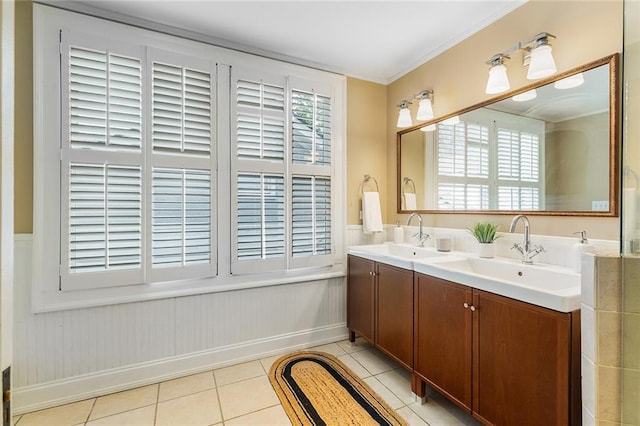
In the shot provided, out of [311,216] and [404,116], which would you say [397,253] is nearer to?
[311,216]

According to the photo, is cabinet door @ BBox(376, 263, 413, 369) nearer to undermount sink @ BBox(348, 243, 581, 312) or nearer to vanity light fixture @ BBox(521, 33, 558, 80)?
undermount sink @ BBox(348, 243, 581, 312)

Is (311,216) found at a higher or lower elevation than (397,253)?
higher

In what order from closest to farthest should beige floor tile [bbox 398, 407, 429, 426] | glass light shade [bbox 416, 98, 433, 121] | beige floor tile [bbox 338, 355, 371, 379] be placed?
beige floor tile [bbox 398, 407, 429, 426]
beige floor tile [bbox 338, 355, 371, 379]
glass light shade [bbox 416, 98, 433, 121]

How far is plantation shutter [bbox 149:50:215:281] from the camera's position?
214cm

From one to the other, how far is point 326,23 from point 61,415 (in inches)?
120

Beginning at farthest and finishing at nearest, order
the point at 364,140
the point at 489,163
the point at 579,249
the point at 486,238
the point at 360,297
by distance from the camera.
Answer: the point at 364,140 → the point at 360,297 → the point at 489,163 → the point at 486,238 → the point at 579,249

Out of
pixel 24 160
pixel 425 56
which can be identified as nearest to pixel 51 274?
pixel 24 160

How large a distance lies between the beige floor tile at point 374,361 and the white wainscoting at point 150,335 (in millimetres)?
333

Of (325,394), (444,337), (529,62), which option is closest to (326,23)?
(529,62)

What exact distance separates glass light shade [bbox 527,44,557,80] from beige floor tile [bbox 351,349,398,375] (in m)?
2.19

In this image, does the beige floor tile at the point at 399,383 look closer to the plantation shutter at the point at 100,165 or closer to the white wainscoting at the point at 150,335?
the white wainscoting at the point at 150,335

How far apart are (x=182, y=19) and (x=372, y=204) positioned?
2089 mm

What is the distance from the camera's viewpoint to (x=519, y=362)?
135 centimetres

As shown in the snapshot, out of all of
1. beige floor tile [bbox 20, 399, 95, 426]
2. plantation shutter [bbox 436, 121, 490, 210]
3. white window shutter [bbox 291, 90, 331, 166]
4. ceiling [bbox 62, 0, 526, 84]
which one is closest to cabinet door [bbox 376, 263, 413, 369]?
plantation shutter [bbox 436, 121, 490, 210]
